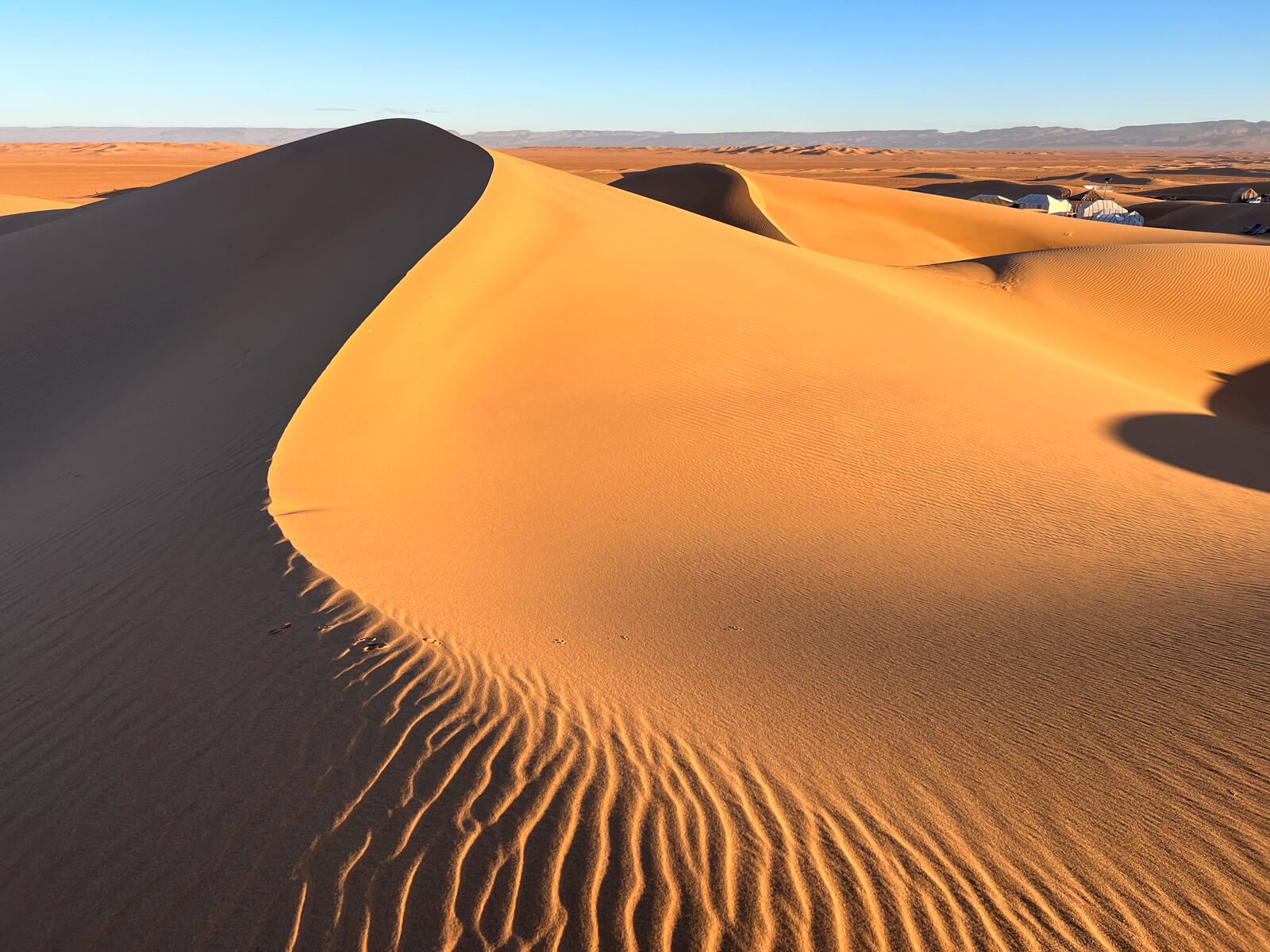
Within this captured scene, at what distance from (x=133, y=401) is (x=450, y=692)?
773 centimetres

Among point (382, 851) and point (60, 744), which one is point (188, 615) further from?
point (382, 851)

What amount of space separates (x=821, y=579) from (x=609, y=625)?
1435mm

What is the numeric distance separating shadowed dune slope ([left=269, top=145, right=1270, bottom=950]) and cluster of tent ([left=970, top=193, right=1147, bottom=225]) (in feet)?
88.6

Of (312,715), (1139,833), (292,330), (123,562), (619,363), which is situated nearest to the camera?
(1139,833)

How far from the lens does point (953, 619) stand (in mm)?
4543

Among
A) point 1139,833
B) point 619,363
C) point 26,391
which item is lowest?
point 26,391

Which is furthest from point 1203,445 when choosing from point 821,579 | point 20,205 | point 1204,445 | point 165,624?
point 20,205

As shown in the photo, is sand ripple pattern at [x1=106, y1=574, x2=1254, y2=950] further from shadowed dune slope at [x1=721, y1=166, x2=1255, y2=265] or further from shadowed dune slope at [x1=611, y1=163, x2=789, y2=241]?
shadowed dune slope at [x1=721, y1=166, x2=1255, y2=265]

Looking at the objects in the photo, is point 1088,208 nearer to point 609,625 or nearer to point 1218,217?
point 1218,217

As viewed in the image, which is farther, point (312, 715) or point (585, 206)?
point (585, 206)

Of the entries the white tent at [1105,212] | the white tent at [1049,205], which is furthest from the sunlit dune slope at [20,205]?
the white tent at [1105,212]

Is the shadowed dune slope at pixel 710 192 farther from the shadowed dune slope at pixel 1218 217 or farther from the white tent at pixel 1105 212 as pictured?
the shadowed dune slope at pixel 1218 217

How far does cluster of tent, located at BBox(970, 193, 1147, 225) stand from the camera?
114 ft

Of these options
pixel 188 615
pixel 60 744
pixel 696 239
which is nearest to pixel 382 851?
pixel 60 744
